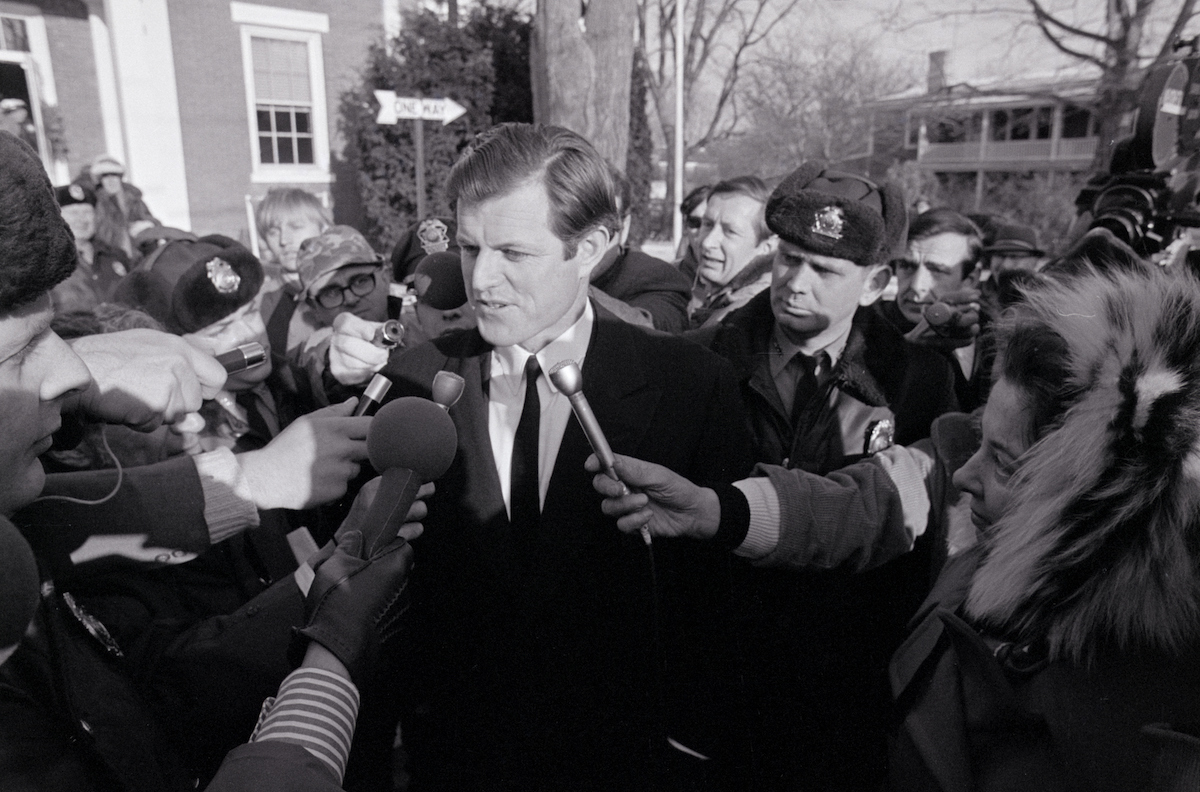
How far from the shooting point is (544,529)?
1.71 m

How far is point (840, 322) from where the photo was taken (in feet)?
7.88

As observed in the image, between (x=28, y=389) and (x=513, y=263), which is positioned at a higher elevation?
(x=513, y=263)

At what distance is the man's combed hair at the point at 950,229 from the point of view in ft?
13.0

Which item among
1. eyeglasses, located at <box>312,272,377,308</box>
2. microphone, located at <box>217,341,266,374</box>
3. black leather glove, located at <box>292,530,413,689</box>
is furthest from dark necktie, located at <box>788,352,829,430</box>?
eyeglasses, located at <box>312,272,377,308</box>

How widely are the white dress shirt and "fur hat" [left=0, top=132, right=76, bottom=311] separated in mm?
880

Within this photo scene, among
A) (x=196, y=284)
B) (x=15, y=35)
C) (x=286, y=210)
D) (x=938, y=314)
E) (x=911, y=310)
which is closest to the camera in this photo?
(x=938, y=314)

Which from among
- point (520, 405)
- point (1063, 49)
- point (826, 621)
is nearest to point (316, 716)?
point (520, 405)

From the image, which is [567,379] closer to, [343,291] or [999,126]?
[343,291]

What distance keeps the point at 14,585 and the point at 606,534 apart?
1.12 m

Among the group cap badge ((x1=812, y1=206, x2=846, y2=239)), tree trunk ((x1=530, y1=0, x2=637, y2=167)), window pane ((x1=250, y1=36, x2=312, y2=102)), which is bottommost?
cap badge ((x1=812, y1=206, x2=846, y2=239))

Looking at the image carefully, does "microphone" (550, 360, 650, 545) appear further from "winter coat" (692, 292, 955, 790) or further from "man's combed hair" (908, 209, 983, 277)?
"man's combed hair" (908, 209, 983, 277)

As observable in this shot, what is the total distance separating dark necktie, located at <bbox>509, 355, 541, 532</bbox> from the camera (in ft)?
5.71

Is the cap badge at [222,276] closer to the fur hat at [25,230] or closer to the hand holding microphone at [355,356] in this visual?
the hand holding microphone at [355,356]

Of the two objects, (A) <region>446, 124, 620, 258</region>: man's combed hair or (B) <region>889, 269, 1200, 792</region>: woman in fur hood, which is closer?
(B) <region>889, 269, 1200, 792</region>: woman in fur hood
